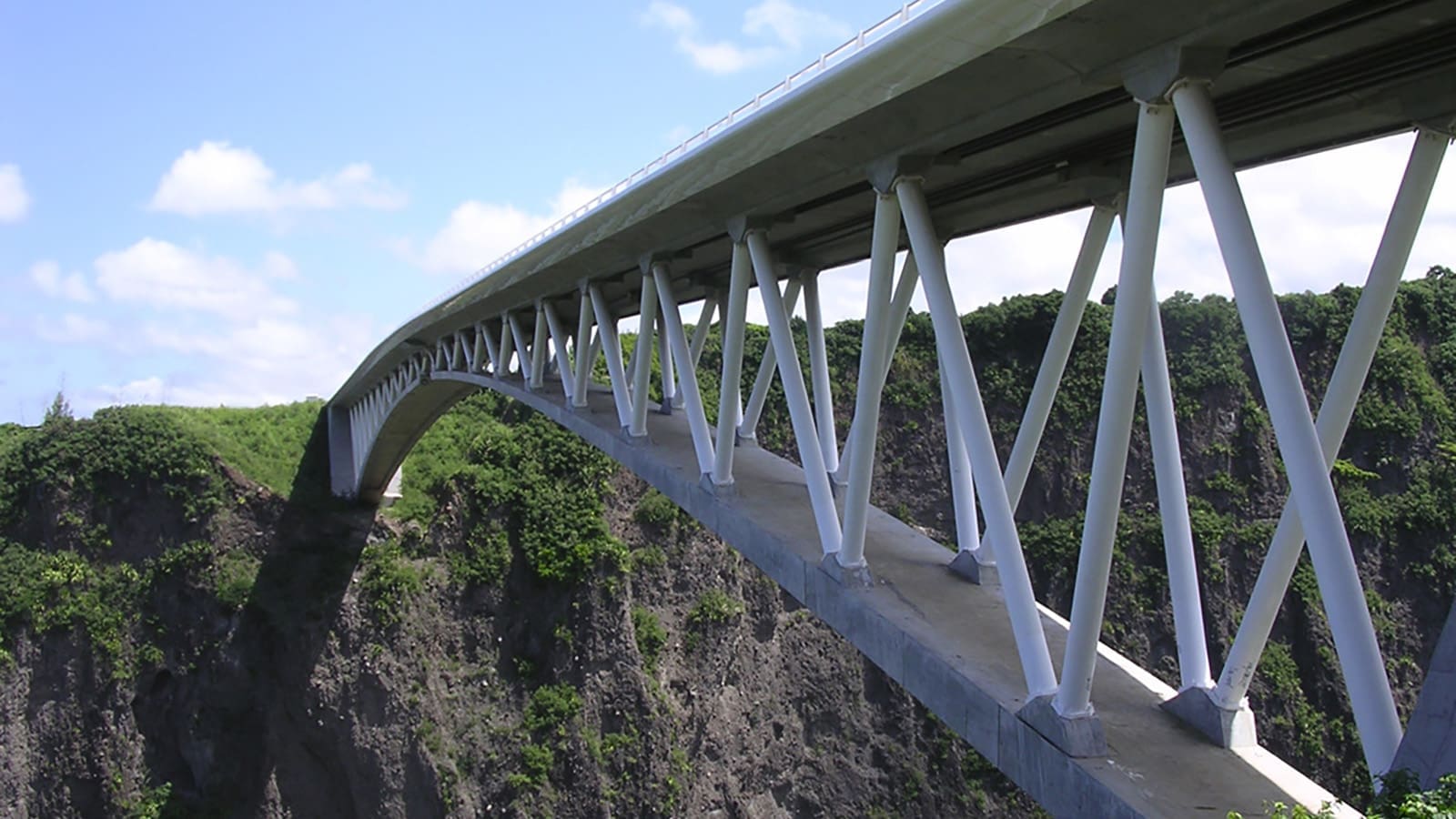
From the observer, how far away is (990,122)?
925cm

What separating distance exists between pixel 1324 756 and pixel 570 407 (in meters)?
30.6

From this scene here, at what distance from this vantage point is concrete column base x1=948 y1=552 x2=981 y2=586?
12.0 meters

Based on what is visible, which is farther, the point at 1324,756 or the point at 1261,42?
the point at 1324,756

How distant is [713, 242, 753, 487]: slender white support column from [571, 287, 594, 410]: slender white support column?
17.2ft

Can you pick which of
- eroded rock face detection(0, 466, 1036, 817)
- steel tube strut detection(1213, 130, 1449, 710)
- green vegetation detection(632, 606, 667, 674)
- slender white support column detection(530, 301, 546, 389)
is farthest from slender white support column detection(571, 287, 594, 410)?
green vegetation detection(632, 606, 667, 674)

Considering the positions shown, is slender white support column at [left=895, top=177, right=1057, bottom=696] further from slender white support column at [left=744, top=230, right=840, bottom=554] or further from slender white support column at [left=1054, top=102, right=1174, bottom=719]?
slender white support column at [left=744, top=230, right=840, bottom=554]

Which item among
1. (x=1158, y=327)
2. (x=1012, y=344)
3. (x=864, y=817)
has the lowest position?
(x=864, y=817)

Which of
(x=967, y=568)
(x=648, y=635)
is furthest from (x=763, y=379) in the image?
(x=648, y=635)

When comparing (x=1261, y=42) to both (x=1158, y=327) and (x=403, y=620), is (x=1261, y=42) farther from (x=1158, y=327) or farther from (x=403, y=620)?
(x=403, y=620)

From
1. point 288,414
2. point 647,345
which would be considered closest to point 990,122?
point 647,345

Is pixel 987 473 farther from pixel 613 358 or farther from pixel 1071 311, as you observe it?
pixel 613 358

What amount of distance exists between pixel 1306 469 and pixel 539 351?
16.6 m

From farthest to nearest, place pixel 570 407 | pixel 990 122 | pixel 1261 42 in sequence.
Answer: pixel 570 407 → pixel 990 122 → pixel 1261 42

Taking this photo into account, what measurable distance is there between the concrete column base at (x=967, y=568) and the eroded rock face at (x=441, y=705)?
24299 mm
